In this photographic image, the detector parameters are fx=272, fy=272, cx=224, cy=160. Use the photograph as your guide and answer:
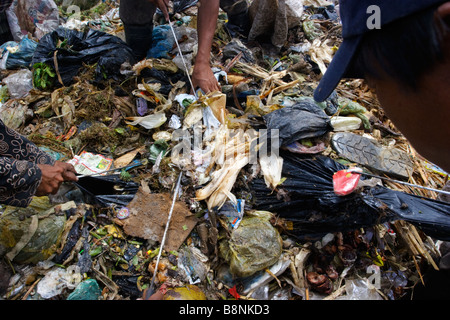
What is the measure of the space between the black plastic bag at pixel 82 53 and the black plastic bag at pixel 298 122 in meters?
1.90

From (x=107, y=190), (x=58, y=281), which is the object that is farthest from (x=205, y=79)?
(x=58, y=281)

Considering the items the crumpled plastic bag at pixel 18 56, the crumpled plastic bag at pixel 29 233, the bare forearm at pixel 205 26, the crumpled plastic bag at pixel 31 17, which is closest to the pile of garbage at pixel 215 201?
the crumpled plastic bag at pixel 29 233

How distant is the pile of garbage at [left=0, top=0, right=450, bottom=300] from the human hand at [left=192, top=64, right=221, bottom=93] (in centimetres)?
14

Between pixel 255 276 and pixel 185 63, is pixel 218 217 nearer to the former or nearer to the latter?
pixel 255 276

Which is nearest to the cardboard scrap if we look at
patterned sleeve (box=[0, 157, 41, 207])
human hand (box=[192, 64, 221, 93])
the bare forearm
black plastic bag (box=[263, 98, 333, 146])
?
patterned sleeve (box=[0, 157, 41, 207])

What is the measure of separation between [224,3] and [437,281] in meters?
4.31

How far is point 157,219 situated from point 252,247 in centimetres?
82

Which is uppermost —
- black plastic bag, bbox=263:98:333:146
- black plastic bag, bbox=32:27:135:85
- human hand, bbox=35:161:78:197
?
black plastic bag, bbox=32:27:135:85

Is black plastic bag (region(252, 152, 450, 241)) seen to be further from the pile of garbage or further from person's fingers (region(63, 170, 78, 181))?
person's fingers (region(63, 170, 78, 181))

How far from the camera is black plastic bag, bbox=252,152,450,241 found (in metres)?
1.94

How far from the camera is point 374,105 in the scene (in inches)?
130

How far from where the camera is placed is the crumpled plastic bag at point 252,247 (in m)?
2.07

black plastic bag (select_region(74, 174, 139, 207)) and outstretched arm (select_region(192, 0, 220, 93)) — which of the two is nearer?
black plastic bag (select_region(74, 174, 139, 207))

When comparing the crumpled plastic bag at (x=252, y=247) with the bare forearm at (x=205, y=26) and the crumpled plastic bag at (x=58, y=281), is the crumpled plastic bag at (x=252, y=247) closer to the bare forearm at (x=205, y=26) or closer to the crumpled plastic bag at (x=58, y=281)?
the crumpled plastic bag at (x=58, y=281)
